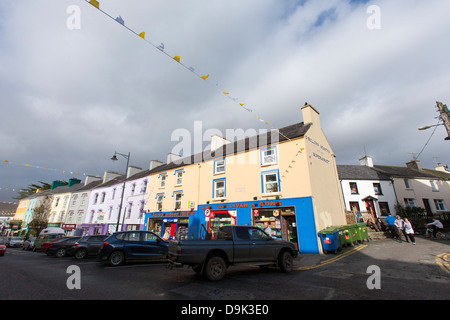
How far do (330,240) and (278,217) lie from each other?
382cm

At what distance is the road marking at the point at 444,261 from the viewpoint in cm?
762

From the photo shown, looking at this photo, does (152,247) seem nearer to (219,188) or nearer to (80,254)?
(80,254)

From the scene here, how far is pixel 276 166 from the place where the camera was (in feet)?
52.9

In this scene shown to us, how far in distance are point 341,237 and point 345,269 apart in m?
5.49

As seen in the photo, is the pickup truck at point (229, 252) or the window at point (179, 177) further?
the window at point (179, 177)

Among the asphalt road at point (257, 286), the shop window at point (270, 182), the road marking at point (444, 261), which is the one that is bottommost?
the asphalt road at point (257, 286)

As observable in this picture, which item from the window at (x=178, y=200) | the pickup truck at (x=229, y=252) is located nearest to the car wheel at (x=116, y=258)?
the pickup truck at (x=229, y=252)

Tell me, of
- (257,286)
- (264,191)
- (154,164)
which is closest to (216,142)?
(264,191)

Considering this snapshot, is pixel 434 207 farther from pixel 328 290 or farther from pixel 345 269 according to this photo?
pixel 328 290

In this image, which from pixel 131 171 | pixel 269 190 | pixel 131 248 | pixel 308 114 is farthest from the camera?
pixel 131 171

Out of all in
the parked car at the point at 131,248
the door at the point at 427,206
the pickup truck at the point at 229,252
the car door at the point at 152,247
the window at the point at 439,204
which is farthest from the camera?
the window at the point at 439,204

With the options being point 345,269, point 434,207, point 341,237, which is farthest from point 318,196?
point 434,207

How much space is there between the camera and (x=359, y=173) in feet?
88.8

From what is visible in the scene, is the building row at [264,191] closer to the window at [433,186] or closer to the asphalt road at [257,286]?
the window at [433,186]
